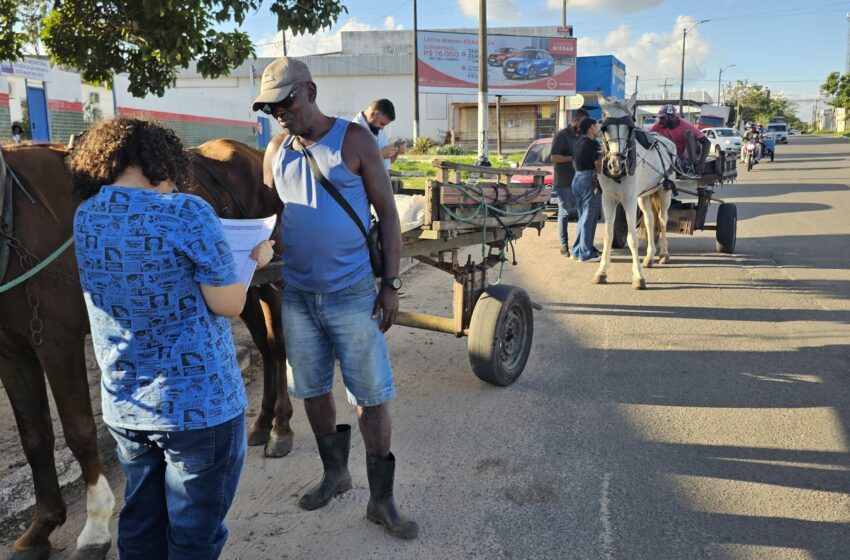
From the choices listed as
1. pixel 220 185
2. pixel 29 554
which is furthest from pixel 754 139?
pixel 29 554

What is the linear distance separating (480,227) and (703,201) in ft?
21.3

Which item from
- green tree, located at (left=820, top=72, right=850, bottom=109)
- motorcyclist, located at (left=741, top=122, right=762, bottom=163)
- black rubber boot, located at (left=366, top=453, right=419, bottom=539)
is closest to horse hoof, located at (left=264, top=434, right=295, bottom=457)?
black rubber boot, located at (left=366, top=453, right=419, bottom=539)

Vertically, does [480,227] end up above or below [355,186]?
below

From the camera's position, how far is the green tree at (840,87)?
2690 inches

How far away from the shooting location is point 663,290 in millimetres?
8672

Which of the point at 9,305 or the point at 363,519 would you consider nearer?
the point at 9,305

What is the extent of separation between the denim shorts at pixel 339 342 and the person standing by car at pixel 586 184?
626 centimetres

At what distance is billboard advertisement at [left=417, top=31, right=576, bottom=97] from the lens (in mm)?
35812

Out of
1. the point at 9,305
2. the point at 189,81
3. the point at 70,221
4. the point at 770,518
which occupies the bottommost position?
the point at 770,518

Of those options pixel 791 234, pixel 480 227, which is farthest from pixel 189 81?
pixel 480 227

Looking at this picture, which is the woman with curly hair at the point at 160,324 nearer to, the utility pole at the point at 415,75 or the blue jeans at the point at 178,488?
the blue jeans at the point at 178,488

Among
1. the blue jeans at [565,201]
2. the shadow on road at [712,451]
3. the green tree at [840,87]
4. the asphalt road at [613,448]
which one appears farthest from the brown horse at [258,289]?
the green tree at [840,87]

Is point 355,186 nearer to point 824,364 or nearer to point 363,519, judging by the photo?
point 363,519

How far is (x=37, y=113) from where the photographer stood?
61.2 ft
